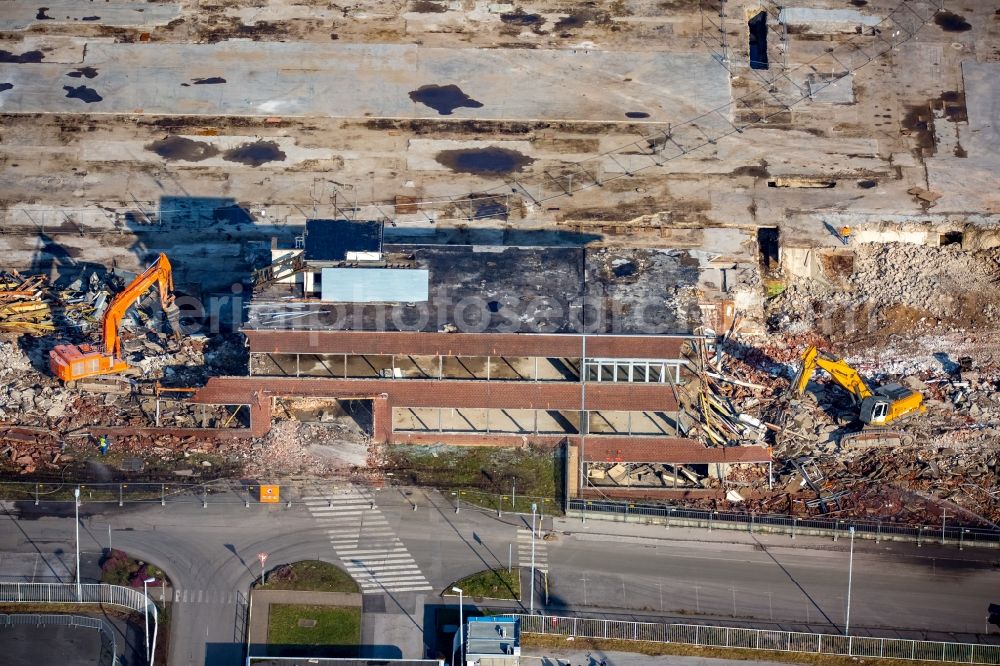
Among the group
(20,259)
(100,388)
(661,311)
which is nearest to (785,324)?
(661,311)

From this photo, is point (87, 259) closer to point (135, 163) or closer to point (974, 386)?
point (135, 163)

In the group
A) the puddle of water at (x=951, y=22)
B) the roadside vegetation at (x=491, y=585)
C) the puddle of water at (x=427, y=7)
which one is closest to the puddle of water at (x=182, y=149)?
the puddle of water at (x=427, y=7)

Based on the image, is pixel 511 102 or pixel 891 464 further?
pixel 511 102

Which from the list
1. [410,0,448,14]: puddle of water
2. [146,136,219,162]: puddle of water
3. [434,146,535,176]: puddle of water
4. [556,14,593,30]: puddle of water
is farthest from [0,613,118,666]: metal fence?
[556,14,593,30]: puddle of water

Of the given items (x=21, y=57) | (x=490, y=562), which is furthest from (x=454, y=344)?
(x=21, y=57)

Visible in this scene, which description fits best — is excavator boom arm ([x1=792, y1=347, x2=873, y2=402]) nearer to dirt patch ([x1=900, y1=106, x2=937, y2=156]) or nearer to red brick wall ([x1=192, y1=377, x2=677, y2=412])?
red brick wall ([x1=192, y1=377, x2=677, y2=412])

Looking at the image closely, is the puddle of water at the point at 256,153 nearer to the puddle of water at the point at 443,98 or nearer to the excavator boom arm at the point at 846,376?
the puddle of water at the point at 443,98

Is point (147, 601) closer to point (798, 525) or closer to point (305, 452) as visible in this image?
point (305, 452)
